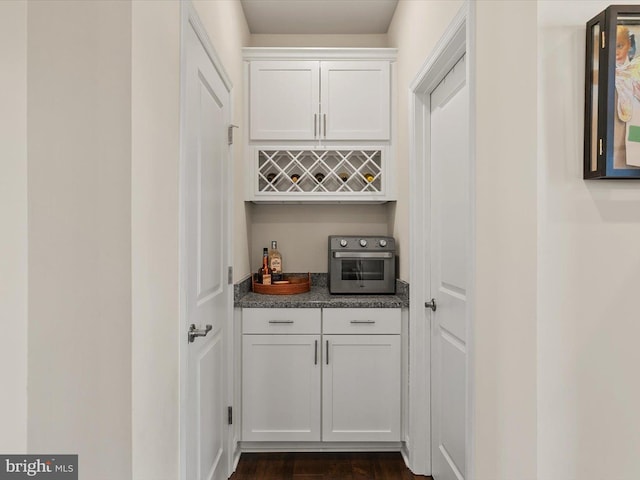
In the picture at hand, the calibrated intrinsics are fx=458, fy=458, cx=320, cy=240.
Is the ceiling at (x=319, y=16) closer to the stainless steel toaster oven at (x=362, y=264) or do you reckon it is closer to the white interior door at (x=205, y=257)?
the white interior door at (x=205, y=257)

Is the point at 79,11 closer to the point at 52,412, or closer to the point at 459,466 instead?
the point at 52,412

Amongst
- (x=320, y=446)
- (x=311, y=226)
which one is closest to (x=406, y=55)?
(x=311, y=226)

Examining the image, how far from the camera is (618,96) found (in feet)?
3.83

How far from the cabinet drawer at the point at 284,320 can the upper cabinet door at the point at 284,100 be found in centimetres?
113

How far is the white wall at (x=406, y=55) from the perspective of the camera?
2.09 meters

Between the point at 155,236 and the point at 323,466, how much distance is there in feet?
6.27

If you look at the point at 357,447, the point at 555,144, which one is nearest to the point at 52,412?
the point at 555,144

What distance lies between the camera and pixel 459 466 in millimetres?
2037

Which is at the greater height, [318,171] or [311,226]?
[318,171]

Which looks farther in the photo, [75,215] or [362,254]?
[362,254]

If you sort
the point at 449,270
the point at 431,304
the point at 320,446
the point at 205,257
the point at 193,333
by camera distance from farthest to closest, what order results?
1. the point at 320,446
2. the point at 431,304
3. the point at 449,270
4. the point at 205,257
5. the point at 193,333

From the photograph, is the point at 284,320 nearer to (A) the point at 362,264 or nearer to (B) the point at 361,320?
(B) the point at 361,320

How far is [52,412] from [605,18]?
1692mm

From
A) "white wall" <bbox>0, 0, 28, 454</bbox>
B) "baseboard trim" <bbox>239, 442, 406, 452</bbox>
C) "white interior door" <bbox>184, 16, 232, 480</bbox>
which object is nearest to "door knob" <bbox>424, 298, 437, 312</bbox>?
"baseboard trim" <bbox>239, 442, 406, 452</bbox>
